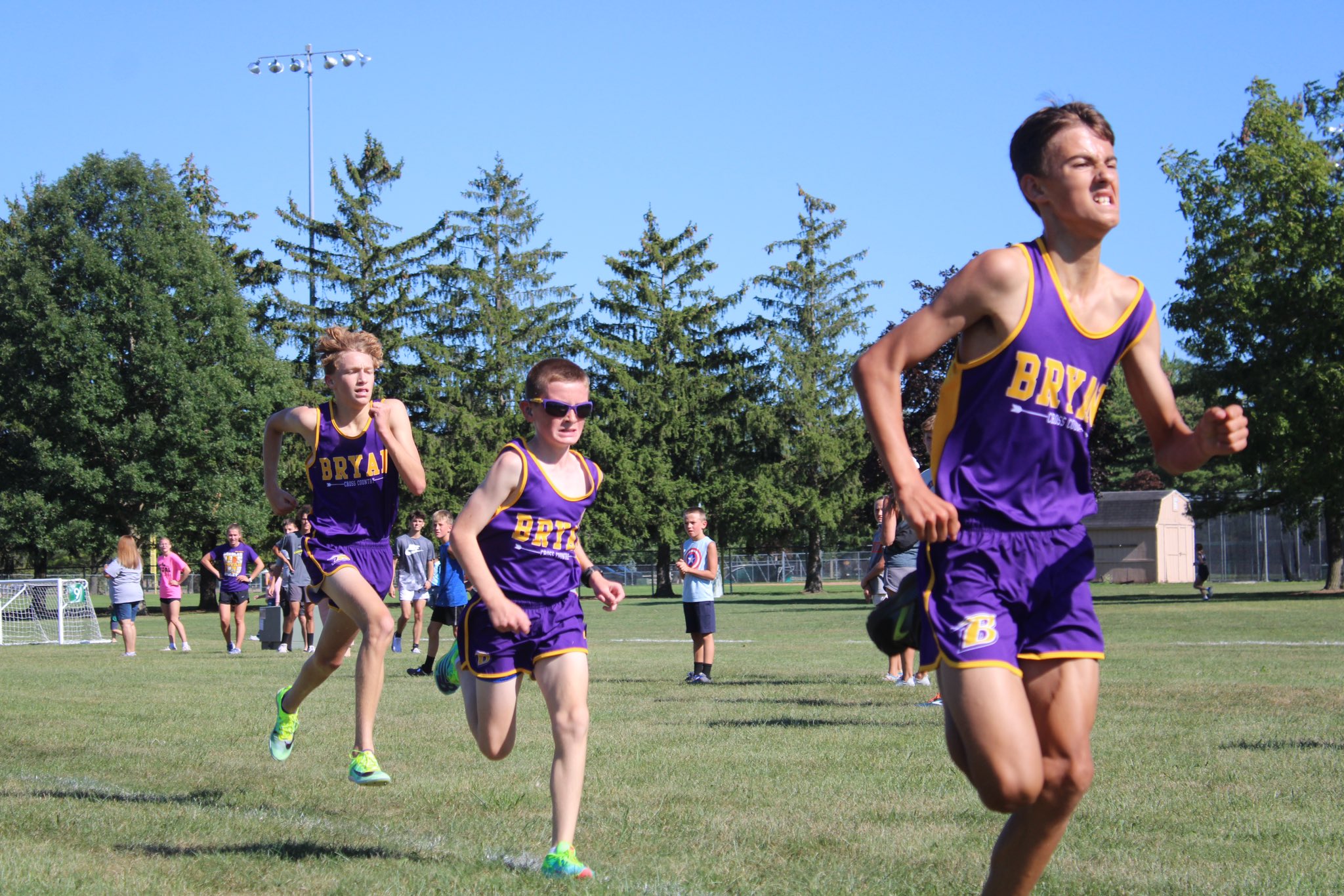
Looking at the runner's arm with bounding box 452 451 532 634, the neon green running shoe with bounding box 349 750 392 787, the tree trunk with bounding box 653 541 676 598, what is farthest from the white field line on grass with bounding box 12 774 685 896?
the tree trunk with bounding box 653 541 676 598

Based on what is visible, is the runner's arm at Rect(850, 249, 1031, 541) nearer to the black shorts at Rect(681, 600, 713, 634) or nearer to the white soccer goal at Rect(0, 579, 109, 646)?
the black shorts at Rect(681, 600, 713, 634)

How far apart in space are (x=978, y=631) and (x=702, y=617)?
11.0 m

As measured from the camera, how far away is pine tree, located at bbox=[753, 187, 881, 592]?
6028 cm

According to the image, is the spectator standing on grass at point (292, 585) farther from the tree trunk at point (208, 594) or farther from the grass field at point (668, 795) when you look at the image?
the tree trunk at point (208, 594)

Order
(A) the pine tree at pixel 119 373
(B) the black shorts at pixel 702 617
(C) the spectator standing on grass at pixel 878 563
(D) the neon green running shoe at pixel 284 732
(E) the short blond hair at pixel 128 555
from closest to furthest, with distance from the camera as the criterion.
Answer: (D) the neon green running shoe at pixel 284 732, (C) the spectator standing on grass at pixel 878 563, (B) the black shorts at pixel 702 617, (E) the short blond hair at pixel 128 555, (A) the pine tree at pixel 119 373

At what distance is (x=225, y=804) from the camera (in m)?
6.73

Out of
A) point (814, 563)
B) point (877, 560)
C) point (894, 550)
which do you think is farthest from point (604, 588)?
point (814, 563)

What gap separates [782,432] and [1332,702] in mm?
50088

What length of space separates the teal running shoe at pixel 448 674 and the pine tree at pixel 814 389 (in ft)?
175

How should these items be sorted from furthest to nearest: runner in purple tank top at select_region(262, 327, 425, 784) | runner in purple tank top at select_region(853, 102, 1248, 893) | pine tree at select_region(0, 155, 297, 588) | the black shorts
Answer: pine tree at select_region(0, 155, 297, 588) → the black shorts → runner in purple tank top at select_region(262, 327, 425, 784) → runner in purple tank top at select_region(853, 102, 1248, 893)

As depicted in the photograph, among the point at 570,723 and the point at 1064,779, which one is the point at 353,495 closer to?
the point at 570,723

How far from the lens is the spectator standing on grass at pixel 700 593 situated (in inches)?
565

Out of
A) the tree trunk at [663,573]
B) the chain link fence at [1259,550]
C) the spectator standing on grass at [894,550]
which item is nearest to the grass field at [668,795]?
the spectator standing on grass at [894,550]

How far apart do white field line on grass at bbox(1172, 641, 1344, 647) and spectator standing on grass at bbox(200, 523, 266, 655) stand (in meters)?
14.7
